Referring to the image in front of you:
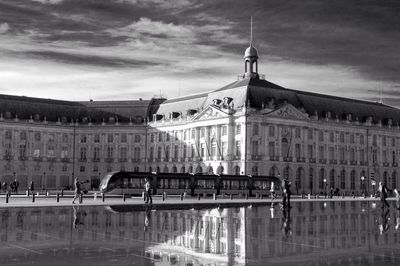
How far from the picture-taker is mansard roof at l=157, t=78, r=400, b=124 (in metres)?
105

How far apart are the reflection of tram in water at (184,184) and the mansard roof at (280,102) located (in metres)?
19.8

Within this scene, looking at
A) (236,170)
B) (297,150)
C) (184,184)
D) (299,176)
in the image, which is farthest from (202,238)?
(297,150)

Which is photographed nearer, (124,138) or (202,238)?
(202,238)

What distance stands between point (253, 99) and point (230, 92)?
6.16m

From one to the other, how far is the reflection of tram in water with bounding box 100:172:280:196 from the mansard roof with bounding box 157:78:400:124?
64.9ft

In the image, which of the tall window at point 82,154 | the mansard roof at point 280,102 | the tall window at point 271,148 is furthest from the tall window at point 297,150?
the tall window at point 82,154

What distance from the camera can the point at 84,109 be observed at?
132 metres

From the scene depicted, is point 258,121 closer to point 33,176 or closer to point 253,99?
point 253,99

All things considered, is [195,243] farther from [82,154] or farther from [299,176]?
[82,154]

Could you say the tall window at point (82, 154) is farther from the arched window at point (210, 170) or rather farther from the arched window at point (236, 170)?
the arched window at point (236, 170)

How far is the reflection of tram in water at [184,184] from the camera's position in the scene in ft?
251

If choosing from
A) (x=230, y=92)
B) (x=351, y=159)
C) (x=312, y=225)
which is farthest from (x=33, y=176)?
(x=312, y=225)

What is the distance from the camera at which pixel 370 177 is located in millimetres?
123250

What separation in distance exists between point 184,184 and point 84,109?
187ft
